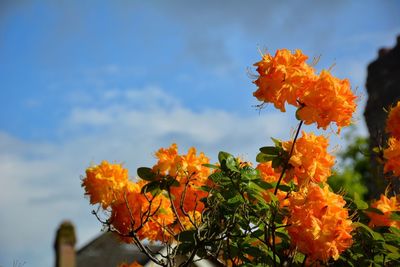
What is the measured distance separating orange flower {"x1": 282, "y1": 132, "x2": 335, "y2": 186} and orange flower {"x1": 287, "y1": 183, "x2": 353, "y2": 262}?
32 cm

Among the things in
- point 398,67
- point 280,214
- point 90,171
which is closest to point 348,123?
point 280,214

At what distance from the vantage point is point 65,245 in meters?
21.3

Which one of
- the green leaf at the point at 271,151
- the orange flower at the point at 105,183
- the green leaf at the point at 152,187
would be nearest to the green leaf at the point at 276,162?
the green leaf at the point at 271,151

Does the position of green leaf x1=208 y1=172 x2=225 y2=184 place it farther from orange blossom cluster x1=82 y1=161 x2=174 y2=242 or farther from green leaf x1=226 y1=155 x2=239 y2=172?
orange blossom cluster x1=82 y1=161 x2=174 y2=242

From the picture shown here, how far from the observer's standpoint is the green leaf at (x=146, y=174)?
3359 mm

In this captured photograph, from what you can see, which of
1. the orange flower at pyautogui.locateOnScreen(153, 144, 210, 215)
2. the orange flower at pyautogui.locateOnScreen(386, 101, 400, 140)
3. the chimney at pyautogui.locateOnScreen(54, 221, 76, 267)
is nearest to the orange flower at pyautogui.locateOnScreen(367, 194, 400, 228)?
the orange flower at pyautogui.locateOnScreen(386, 101, 400, 140)

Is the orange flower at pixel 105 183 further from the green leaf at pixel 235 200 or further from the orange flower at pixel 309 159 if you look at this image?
the orange flower at pixel 309 159

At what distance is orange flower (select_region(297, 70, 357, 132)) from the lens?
9.75ft

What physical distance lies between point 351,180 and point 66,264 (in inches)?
573

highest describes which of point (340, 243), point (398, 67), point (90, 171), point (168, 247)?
point (398, 67)

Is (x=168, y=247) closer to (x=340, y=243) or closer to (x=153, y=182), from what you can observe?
(x=153, y=182)

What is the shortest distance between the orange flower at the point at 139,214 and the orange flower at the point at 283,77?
844mm

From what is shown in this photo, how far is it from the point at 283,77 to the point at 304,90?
118 millimetres

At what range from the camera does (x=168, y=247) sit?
304 centimetres
